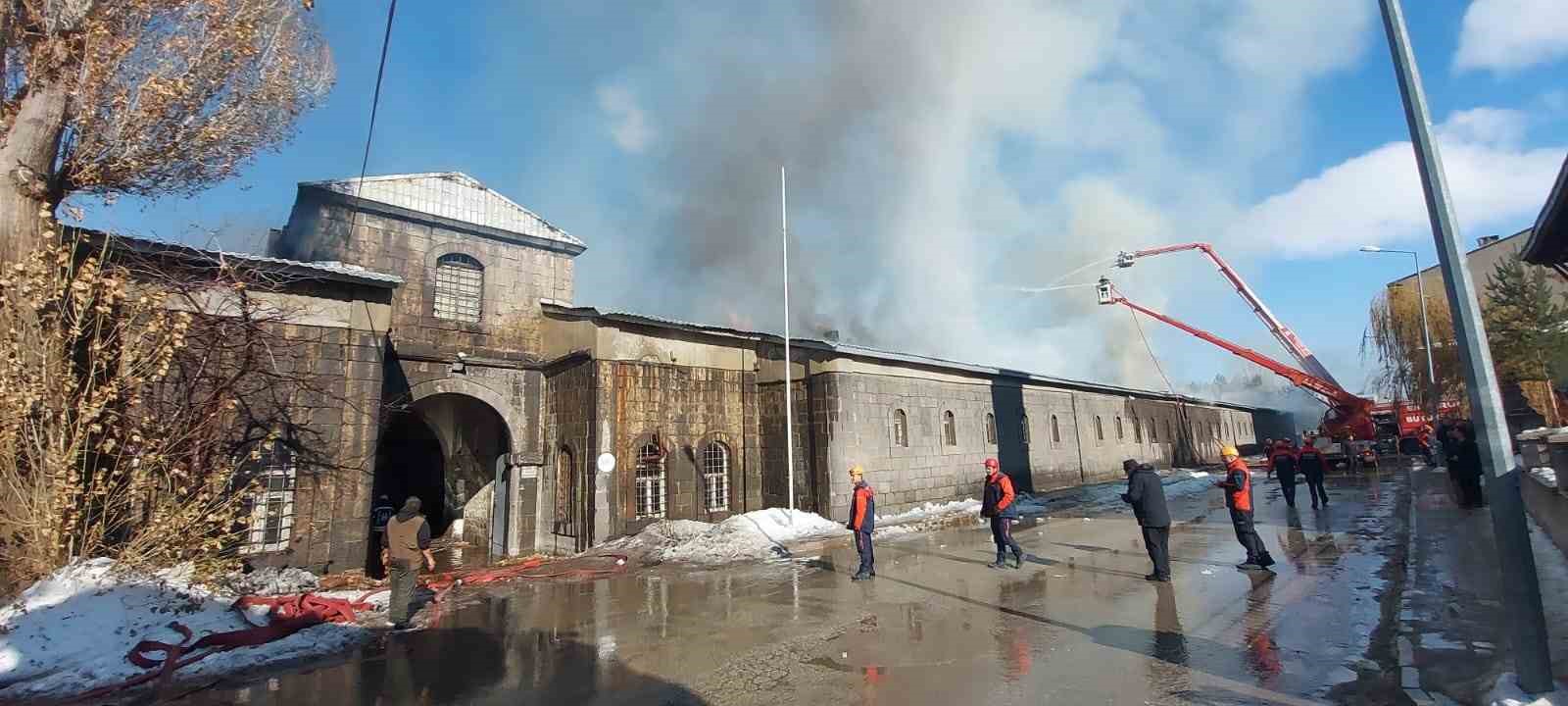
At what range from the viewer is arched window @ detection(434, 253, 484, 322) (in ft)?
54.4

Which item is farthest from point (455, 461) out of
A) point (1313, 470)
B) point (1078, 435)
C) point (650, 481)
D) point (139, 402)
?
point (1078, 435)

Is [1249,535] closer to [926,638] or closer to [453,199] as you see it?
[926,638]

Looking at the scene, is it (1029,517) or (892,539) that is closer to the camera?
(892,539)

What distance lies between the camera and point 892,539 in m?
15.1

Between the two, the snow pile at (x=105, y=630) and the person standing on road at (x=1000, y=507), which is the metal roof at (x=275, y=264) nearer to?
the snow pile at (x=105, y=630)

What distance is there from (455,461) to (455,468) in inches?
12.8

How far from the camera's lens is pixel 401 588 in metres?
8.35

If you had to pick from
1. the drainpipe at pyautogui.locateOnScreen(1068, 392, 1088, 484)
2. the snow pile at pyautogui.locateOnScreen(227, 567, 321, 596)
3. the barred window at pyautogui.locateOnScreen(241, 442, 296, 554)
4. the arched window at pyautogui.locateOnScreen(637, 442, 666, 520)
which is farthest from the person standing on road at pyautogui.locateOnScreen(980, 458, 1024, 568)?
the drainpipe at pyautogui.locateOnScreen(1068, 392, 1088, 484)

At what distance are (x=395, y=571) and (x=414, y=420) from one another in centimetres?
1590

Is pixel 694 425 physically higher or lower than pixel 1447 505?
higher

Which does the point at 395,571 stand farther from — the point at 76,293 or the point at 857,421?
the point at 857,421

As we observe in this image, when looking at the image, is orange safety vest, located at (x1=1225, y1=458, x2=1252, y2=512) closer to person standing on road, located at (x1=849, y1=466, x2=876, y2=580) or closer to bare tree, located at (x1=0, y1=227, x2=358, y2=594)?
person standing on road, located at (x1=849, y1=466, x2=876, y2=580)

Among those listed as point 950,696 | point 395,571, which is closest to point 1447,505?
point 950,696

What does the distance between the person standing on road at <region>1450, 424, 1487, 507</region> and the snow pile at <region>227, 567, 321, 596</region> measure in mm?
21815
